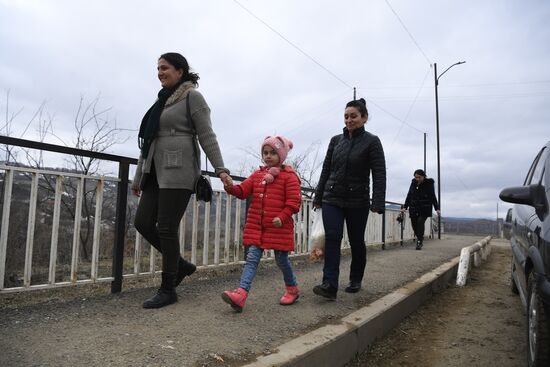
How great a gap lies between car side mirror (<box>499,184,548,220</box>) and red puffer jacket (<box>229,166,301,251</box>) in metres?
1.53

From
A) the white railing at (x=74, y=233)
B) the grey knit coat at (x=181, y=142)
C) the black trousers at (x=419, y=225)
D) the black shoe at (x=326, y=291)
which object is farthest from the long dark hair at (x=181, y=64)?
the black trousers at (x=419, y=225)

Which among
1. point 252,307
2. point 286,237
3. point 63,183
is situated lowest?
point 252,307

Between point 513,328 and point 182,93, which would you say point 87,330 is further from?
point 513,328

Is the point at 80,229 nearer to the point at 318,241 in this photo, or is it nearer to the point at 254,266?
the point at 254,266

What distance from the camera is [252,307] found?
3426mm

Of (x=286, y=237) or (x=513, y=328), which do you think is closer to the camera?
(x=286, y=237)

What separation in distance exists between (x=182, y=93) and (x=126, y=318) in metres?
1.72

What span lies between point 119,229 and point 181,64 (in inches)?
61.7

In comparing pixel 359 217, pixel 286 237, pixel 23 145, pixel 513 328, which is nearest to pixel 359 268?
pixel 359 217

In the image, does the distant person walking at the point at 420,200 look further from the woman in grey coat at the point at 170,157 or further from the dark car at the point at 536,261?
the woman in grey coat at the point at 170,157

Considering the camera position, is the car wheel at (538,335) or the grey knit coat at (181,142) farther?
the grey knit coat at (181,142)

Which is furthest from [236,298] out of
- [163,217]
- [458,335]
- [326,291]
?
[458,335]

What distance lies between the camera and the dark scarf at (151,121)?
323 centimetres

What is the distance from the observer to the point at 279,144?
3609 mm
